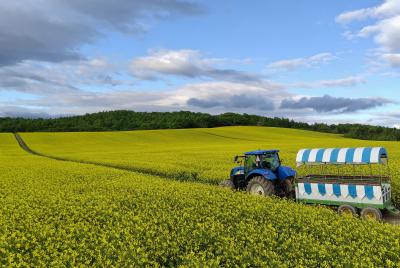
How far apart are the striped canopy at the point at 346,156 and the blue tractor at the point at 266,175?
1.03m

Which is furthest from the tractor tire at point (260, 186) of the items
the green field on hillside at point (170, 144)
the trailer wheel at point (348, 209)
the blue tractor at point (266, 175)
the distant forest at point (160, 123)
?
the distant forest at point (160, 123)

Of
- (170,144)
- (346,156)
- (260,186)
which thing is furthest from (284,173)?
(170,144)

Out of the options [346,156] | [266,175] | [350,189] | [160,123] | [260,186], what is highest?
[160,123]

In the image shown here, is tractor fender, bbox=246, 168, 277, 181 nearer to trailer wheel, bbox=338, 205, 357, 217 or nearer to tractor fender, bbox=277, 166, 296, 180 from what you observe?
tractor fender, bbox=277, 166, 296, 180

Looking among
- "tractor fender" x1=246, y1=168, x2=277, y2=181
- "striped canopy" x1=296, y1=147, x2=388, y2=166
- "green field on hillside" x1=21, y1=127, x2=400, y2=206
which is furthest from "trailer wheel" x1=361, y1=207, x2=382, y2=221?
"green field on hillside" x1=21, y1=127, x2=400, y2=206

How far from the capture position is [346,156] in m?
14.2

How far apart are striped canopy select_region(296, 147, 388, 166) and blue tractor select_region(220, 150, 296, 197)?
103 centimetres

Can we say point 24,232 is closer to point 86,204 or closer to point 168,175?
point 86,204

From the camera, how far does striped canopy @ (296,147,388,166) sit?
13.6m

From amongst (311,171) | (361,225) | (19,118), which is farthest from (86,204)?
(19,118)

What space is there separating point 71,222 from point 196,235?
3.91 meters

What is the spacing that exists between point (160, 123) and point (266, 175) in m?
88.7

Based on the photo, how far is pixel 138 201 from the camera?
43.1ft

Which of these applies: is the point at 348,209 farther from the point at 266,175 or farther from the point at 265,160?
the point at 265,160
